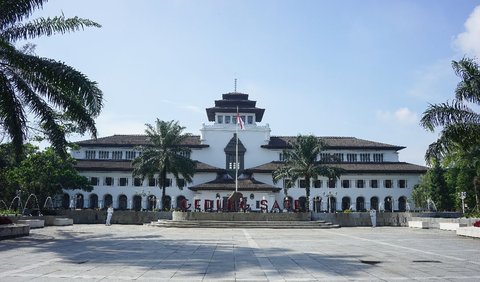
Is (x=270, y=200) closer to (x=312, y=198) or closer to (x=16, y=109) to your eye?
(x=312, y=198)

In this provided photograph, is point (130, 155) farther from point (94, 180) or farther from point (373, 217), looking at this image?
point (373, 217)

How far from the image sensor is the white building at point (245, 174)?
61.3 meters

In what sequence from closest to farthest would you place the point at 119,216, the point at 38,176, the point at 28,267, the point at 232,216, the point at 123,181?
Result: the point at 28,267
the point at 232,216
the point at 119,216
the point at 38,176
the point at 123,181

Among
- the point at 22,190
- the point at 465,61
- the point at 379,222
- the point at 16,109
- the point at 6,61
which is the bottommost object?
the point at 379,222

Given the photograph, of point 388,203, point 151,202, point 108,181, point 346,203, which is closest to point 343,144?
point 346,203

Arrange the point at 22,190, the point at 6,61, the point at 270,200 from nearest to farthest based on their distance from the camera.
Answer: the point at 6,61
the point at 22,190
the point at 270,200

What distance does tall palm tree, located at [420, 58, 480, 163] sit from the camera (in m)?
23.3

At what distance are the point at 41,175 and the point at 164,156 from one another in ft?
45.6

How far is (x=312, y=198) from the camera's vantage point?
209ft

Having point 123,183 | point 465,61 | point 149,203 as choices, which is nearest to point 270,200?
point 149,203

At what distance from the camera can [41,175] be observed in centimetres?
4750

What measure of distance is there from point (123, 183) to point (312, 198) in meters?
28.3

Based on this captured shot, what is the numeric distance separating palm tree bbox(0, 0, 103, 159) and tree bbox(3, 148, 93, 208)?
2698 centimetres

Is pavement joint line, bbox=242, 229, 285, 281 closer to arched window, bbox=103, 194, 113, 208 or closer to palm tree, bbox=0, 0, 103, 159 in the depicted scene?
palm tree, bbox=0, 0, 103, 159
